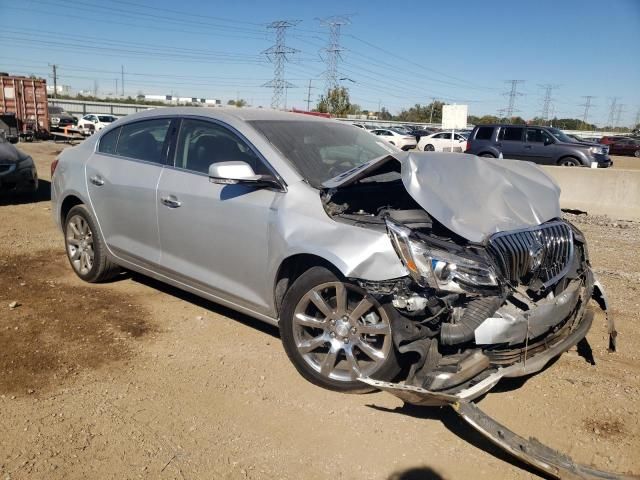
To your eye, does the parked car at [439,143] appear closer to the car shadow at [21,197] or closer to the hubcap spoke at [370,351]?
the car shadow at [21,197]

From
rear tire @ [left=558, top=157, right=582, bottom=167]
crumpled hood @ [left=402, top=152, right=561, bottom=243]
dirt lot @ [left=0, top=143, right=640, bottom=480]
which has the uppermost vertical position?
crumpled hood @ [left=402, top=152, right=561, bottom=243]

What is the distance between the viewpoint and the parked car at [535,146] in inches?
713

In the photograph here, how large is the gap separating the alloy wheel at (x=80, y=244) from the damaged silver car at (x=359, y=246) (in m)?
0.59

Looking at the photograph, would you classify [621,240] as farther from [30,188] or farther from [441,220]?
[30,188]

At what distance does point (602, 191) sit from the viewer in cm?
983

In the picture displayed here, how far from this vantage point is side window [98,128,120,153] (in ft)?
16.4

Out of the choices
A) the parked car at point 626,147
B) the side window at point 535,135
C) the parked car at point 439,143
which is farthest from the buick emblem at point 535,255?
the parked car at point 626,147

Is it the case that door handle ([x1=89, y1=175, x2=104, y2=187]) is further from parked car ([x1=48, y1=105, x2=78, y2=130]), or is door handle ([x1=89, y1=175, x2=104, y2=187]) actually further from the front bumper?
parked car ([x1=48, y1=105, x2=78, y2=130])

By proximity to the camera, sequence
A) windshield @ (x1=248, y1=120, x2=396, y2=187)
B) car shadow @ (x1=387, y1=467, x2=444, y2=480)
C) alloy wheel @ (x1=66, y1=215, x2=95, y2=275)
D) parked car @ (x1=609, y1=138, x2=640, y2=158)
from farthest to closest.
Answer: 1. parked car @ (x1=609, y1=138, x2=640, y2=158)
2. alloy wheel @ (x1=66, y1=215, x2=95, y2=275)
3. windshield @ (x1=248, y1=120, x2=396, y2=187)
4. car shadow @ (x1=387, y1=467, x2=444, y2=480)

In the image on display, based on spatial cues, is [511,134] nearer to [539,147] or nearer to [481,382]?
[539,147]

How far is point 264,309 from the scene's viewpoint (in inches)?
147

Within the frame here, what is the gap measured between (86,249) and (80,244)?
0.34ft

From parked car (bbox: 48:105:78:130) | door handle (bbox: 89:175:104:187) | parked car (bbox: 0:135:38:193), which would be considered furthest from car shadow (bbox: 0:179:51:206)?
parked car (bbox: 48:105:78:130)

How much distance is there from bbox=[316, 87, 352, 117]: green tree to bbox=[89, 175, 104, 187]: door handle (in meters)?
59.5
